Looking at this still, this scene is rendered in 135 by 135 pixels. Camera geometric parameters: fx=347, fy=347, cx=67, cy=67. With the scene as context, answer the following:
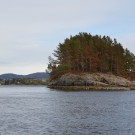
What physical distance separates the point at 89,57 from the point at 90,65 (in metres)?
4.61

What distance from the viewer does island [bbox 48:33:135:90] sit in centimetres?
15988

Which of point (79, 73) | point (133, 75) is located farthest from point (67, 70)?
point (133, 75)

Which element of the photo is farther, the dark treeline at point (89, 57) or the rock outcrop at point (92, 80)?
the dark treeline at point (89, 57)

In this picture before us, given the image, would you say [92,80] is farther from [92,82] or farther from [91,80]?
[92,82]

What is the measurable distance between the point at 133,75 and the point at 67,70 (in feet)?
144

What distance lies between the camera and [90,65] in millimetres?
167750

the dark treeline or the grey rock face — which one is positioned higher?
the dark treeline

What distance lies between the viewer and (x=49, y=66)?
17950cm

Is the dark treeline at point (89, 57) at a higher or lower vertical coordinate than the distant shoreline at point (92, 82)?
higher

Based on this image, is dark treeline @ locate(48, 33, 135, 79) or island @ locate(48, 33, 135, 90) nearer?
island @ locate(48, 33, 135, 90)

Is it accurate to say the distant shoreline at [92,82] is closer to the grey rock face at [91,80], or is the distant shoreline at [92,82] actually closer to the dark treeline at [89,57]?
the grey rock face at [91,80]

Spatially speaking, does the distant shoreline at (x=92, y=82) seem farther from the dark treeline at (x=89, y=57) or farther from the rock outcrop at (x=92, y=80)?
the dark treeline at (x=89, y=57)

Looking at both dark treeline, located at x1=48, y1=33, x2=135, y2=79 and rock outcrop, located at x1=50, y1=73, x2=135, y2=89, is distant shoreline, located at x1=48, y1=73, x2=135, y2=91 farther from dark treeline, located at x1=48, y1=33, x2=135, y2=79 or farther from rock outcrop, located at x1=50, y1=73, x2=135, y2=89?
dark treeline, located at x1=48, y1=33, x2=135, y2=79

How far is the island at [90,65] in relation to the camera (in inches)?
6294
